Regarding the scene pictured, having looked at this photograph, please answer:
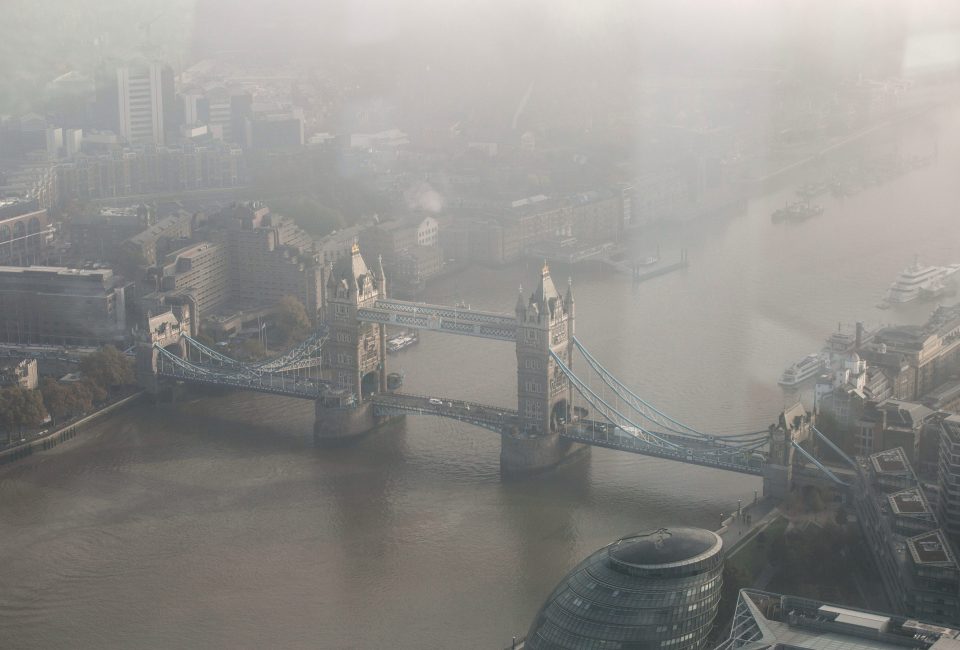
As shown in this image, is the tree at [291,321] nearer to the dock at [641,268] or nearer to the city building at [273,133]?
the dock at [641,268]

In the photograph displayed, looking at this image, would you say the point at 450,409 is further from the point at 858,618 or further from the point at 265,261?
the point at 858,618

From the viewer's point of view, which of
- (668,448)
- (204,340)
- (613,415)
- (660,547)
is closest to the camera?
(660,547)

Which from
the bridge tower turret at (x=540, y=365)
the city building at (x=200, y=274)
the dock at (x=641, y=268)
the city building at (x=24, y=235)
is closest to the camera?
the bridge tower turret at (x=540, y=365)

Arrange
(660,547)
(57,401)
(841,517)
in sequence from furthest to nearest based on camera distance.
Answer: (57,401), (841,517), (660,547)

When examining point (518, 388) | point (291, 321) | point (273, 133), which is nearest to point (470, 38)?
point (273, 133)

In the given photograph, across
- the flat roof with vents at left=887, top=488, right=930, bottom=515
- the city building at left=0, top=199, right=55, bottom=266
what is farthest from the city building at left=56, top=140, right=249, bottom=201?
the flat roof with vents at left=887, top=488, right=930, bottom=515

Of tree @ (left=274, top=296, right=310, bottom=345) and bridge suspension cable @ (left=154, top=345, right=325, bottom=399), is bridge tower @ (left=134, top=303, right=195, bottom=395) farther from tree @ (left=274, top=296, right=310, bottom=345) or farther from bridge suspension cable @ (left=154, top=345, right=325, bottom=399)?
tree @ (left=274, top=296, right=310, bottom=345)

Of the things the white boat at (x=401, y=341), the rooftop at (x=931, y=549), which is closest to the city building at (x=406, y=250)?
the white boat at (x=401, y=341)

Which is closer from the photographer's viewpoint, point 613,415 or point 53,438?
point 613,415
